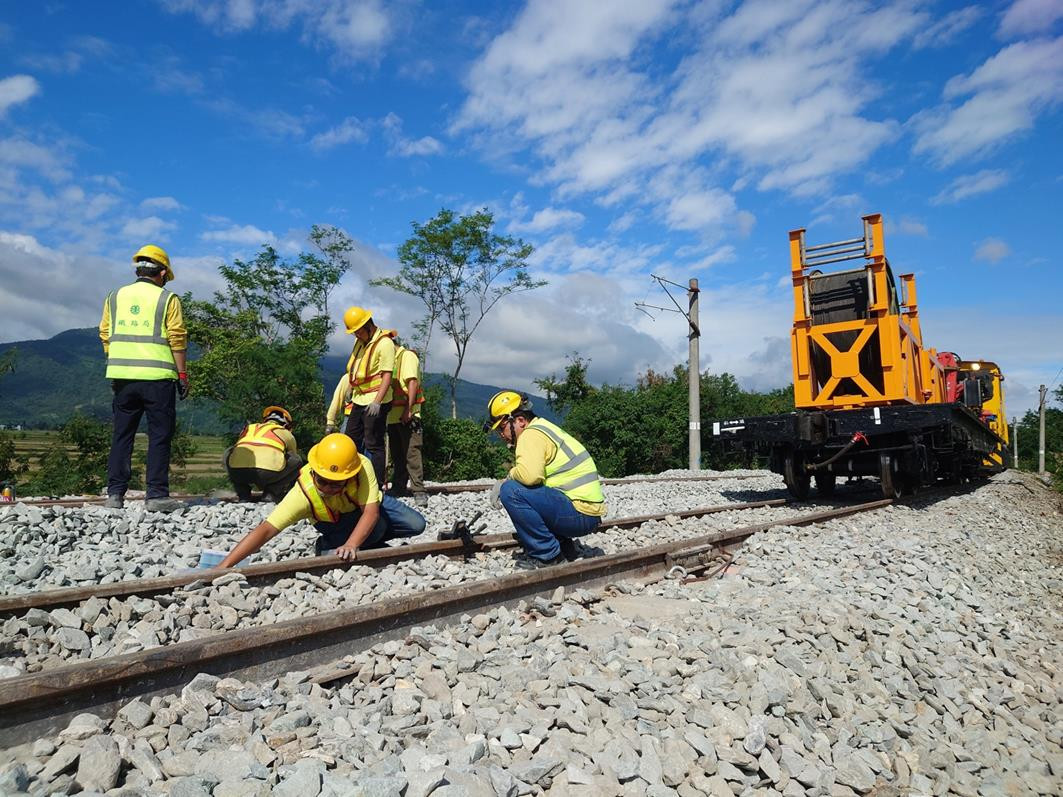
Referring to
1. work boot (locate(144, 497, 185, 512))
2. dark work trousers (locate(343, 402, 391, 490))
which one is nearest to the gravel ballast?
work boot (locate(144, 497, 185, 512))

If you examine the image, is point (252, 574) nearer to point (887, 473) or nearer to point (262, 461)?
point (262, 461)

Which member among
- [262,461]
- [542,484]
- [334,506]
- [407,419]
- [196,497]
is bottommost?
[196,497]

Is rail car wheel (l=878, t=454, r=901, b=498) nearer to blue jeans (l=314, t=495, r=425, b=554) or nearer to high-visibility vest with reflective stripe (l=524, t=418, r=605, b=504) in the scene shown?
high-visibility vest with reflective stripe (l=524, t=418, r=605, b=504)

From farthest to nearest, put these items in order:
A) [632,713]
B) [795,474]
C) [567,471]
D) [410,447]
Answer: [795,474] → [410,447] → [567,471] → [632,713]

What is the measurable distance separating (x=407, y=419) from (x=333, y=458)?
11.1 ft

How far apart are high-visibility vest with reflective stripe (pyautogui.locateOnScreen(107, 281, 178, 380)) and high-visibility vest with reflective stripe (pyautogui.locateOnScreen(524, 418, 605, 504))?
3323 mm

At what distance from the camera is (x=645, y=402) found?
23.4 meters

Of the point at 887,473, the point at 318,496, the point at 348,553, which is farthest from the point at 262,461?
the point at 887,473

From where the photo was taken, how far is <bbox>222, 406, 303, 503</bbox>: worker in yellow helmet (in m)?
7.01

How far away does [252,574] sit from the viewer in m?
3.90

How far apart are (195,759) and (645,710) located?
156cm

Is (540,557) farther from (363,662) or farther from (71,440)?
(71,440)

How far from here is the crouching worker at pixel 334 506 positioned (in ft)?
13.8

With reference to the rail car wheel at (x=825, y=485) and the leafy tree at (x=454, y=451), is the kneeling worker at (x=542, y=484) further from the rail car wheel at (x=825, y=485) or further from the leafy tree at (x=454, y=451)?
the leafy tree at (x=454, y=451)
